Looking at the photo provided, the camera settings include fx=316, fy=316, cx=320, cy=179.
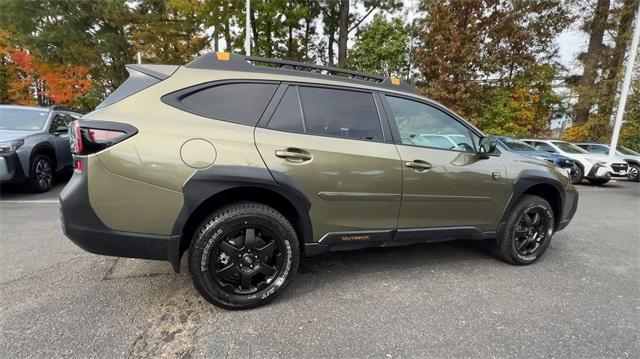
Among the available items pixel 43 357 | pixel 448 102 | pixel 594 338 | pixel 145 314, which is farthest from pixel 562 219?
pixel 448 102

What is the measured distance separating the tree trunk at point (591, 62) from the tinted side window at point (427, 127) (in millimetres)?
18751

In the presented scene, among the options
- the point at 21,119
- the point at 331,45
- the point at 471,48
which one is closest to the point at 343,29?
the point at 331,45

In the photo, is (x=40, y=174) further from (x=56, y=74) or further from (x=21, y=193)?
(x=56, y=74)

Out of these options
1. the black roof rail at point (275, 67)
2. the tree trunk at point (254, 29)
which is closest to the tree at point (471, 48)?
the tree trunk at point (254, 29)

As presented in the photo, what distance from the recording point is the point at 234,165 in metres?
2.19

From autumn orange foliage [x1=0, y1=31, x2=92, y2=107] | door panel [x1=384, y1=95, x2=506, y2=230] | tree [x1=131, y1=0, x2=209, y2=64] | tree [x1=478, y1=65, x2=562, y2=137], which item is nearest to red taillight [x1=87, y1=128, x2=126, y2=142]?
door panel [x1=384, y1=95, x2=506, y2=230]

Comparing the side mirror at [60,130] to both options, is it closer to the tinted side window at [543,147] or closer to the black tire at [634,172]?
the tinted side window at [543,147]

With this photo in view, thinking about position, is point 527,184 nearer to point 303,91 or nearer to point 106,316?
point 303,91

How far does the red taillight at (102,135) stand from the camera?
2031 mm

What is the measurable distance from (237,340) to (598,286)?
334 cm

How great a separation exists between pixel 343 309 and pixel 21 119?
7.31 metres

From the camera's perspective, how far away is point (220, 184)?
7.13 ft

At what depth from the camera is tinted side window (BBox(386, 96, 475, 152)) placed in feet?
9.32

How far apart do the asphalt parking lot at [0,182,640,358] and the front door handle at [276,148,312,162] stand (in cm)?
115
